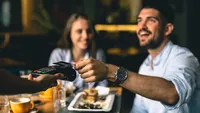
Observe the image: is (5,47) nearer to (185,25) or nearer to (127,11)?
(127,11)

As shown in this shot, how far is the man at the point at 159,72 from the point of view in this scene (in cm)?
143

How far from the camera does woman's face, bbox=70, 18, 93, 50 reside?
317cm

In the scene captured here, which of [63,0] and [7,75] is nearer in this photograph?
[7,75]

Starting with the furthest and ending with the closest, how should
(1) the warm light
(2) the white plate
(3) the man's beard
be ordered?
(1) the warm light
(3) the man's beard
(2) the white plate

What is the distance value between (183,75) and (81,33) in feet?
5.67

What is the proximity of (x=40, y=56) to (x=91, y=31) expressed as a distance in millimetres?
2567

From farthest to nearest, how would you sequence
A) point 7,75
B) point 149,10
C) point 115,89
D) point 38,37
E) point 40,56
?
point 38,37, point 40,56, point 115,89, point 149,10, point 7,75

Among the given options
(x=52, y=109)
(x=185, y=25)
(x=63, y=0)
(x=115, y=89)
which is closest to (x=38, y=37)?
(x=63, y=0)

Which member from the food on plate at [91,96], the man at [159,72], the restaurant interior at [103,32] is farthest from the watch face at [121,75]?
the restaurant interior at [103,32]

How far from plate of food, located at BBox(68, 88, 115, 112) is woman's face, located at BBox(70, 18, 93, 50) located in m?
0.95

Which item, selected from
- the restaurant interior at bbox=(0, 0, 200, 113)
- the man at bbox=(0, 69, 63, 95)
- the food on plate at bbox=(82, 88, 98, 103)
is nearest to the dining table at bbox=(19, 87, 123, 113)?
the food on plate at bbox=(82, 88, 98, 103)

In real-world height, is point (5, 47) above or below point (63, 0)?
below

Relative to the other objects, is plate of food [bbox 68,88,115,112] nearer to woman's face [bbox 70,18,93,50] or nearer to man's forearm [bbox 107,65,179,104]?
man's forearm [bbox 107,65,179,104]

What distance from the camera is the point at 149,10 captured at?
2139mm
